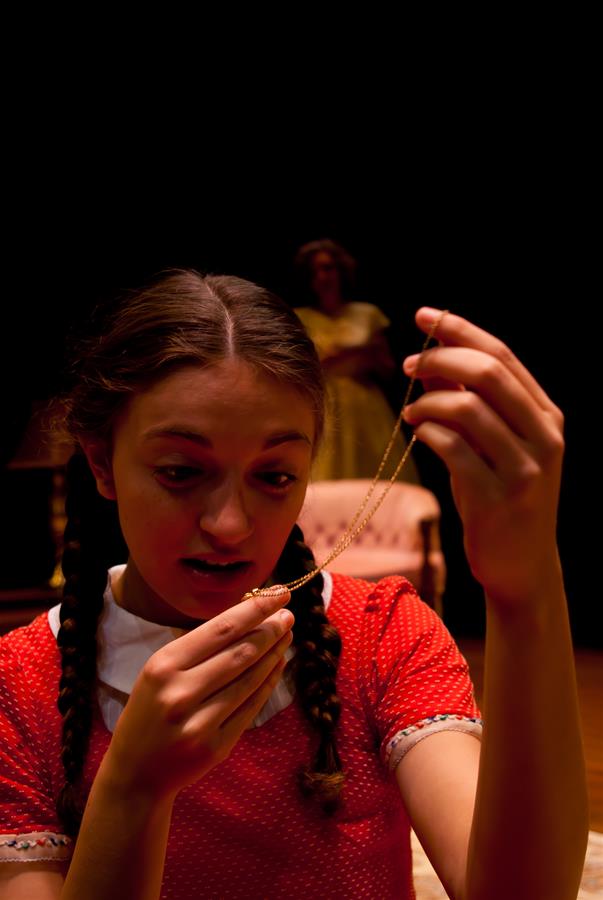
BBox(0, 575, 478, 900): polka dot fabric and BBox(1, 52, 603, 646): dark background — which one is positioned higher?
BBox(1, 52, 603, 646): dark background

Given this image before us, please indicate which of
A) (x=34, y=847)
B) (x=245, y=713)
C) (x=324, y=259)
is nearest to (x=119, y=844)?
(x=245, y=713)

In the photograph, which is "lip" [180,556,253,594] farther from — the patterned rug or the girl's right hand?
the patterned rug

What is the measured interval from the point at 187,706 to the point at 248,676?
0.07 meters

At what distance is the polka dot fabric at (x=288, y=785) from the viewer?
115 cm

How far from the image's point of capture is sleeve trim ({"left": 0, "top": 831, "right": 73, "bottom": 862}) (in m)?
1.10

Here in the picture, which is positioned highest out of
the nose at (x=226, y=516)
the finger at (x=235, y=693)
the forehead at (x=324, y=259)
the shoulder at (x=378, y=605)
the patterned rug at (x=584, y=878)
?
the forehead at (x=324, y=259)

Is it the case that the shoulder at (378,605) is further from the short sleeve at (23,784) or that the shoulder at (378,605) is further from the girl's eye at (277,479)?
the short sleeve at (23,784)

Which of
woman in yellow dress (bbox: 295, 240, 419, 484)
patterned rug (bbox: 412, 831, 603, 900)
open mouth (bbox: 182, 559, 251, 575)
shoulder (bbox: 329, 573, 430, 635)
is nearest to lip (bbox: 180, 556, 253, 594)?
open mouth (bbox: 182, 559, 251, 575)

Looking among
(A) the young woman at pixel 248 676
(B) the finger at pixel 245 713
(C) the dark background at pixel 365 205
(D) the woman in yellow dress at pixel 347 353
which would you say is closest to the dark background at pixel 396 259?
(C) the dark background at pixel 365 205

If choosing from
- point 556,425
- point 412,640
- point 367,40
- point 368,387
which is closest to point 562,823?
point 556,425

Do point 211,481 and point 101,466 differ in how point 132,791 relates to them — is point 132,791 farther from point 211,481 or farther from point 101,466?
point 101,466

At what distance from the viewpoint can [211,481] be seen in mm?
1100

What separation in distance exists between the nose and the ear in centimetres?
22

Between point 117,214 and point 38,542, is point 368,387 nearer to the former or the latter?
point 117,214
